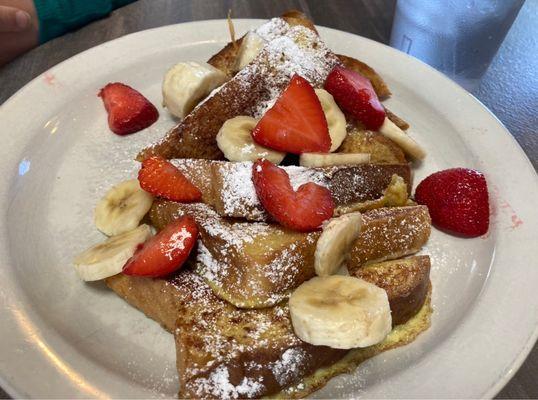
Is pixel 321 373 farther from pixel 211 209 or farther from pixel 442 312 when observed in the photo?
pixel 211 209

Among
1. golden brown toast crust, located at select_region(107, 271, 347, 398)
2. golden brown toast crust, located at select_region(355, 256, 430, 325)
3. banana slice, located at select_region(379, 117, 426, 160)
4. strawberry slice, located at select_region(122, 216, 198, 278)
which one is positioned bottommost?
golden brown toast crust, located at select_region(107, 271, 347, 398)

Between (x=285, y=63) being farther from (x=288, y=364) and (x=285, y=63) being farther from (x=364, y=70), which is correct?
(x=288, y=364)

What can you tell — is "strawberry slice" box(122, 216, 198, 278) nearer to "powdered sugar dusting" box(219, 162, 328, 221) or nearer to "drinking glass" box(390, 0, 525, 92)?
"powdered sugar dusting" box(219, 162, 328, 221)

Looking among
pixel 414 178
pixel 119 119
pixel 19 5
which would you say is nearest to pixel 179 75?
pixel 119 119

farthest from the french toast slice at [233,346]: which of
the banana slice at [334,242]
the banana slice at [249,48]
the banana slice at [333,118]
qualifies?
the banana slice at [249,48]

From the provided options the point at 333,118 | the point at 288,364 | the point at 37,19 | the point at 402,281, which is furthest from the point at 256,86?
the point at 37,19

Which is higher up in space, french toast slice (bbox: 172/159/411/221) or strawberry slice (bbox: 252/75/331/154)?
strawberry slice (bbox: 252/75/331/154)

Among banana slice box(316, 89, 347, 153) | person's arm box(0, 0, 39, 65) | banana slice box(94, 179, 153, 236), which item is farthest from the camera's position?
person's arm box(0, 0, 39, 65)

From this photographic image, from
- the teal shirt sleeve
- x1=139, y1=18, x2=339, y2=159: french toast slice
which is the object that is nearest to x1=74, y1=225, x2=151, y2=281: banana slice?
x1=139, y1=18, x2=339, y2=159: french toast slice
